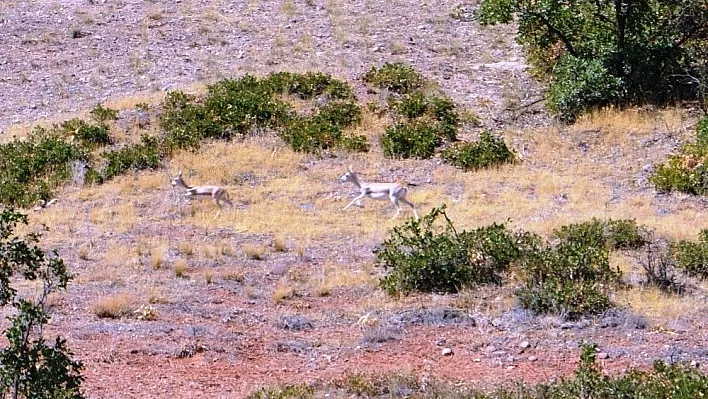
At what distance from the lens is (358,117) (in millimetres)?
20984

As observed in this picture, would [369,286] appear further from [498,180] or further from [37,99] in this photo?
[37,99]

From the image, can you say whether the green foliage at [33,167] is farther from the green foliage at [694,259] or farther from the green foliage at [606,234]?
the green foliage at [694,259]

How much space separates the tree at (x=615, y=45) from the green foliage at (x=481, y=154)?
7.17ft

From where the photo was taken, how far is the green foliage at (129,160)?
752 inches

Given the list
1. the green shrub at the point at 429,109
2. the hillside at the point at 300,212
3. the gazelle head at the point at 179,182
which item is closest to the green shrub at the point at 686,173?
the hillside at the point at 300,212

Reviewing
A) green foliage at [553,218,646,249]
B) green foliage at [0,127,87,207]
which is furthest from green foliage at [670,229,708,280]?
green foliage at [0,127,87,207]

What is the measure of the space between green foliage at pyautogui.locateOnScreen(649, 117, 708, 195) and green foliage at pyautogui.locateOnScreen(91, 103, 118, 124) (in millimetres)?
10593

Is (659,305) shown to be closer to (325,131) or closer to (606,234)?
(606,234)

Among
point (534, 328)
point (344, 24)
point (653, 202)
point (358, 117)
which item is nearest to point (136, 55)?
point (344, 24)

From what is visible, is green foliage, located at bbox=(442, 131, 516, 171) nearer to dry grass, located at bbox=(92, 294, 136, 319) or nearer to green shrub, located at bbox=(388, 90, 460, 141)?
green shrub, located at bbox=(388, 90, 460, 141)

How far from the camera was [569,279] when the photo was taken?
11648mm

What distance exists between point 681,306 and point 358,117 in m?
10.9

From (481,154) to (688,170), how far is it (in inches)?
146

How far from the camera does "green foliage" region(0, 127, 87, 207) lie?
1809cm
